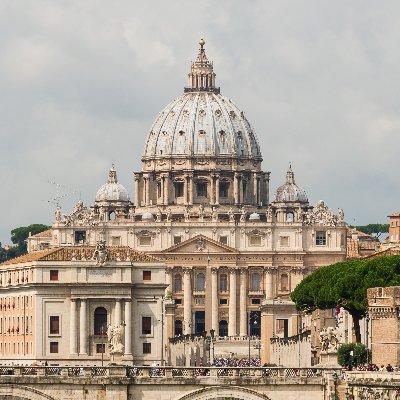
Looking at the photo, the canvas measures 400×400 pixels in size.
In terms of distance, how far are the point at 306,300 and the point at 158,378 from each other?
6342 cm

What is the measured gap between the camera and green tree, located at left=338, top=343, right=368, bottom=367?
11496cm

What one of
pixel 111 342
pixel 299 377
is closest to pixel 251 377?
pixel 299 377

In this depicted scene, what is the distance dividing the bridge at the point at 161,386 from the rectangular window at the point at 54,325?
4996cm

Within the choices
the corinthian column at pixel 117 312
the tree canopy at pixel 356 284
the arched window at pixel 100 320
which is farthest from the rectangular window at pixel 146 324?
the tree canopy at pixel 356 284

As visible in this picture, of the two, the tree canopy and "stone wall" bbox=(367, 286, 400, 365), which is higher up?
the tree canopy

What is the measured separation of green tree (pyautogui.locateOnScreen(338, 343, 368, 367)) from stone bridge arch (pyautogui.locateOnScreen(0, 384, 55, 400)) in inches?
970

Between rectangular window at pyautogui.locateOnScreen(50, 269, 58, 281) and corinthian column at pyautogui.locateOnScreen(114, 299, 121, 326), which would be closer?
corinthian column at pyautogui.locateOnScreen(114, 299, 121, 326)

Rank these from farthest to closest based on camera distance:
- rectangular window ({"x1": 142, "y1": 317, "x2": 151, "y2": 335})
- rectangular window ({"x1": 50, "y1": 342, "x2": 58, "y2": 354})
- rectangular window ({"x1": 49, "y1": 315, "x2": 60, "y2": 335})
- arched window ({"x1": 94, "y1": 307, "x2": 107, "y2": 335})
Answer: rectangular window ({"x1": 49, "y1": 315, "x2": 60, "y2": 335}) < arched window ({"x1": 94, "y1": 307, "x2": 107, "y2": 335}) < rectangular window ({"x1": 50, "y1": 342, "x2": 58, "y2": 354}) < rectangular window ({"x1": 142, "y1": 317, "x2": 151, "y2": 335})

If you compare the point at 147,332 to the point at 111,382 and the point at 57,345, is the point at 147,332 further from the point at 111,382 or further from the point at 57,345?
the point at 111,382

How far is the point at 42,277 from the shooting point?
466 feet

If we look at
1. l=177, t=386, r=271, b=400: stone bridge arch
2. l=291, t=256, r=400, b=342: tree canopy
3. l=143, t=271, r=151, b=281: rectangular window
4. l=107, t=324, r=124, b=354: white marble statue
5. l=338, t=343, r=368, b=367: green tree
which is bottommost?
l=177, t=386, r=271, b=400: stone bridge arch

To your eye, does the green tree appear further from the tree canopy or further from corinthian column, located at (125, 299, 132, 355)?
corinthian column, located at (125, 299, 132, 355)

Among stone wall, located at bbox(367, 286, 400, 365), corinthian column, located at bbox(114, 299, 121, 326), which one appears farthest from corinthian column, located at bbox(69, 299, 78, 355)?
stone wall, located at bbox(367, 286, 400, 365)

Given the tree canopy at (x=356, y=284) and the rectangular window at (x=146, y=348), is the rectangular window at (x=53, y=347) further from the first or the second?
the tree canopy at (x=356, y=284)
